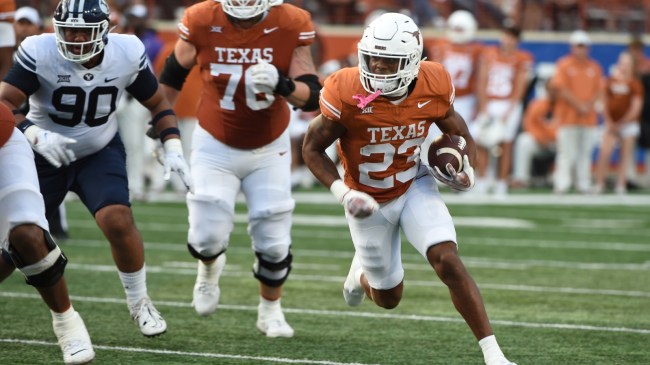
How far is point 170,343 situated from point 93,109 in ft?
3.77

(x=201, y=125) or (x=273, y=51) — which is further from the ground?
(x=273, y=51)

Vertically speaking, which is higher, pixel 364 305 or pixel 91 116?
pixel 91 116

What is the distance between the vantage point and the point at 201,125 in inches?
243

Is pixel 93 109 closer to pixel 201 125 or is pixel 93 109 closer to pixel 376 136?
pixel 201 125

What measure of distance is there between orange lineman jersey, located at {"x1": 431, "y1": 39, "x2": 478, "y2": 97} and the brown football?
7498 millimetres

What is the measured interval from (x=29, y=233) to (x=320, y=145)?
1269mm

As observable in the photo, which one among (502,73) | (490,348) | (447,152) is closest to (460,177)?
(447,152)

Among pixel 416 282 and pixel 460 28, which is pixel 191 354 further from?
pixel 460 28

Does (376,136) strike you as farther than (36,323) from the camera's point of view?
No

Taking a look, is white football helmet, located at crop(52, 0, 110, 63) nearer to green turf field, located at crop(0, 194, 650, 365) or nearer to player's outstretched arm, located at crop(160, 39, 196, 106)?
player's outstretched arm, located at crop(160, 39, 196, 106)

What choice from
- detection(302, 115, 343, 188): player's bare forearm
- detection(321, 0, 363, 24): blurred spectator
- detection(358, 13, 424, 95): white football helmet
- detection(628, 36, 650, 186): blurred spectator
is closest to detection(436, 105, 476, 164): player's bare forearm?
detection(358, 13, 424, 95): white football helmet

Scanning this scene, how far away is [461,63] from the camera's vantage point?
42.0ft

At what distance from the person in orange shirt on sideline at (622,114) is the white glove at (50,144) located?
10.1 m

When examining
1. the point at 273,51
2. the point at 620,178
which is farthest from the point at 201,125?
the point at 620,178
